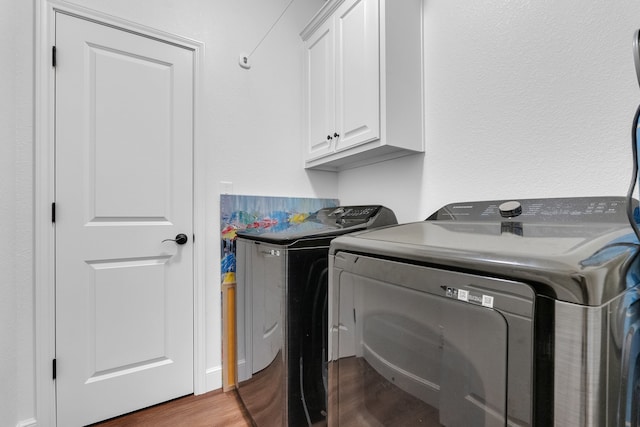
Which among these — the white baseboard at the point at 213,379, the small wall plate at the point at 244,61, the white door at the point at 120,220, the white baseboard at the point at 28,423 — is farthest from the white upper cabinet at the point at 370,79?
the white baseboard at the point at 28,423

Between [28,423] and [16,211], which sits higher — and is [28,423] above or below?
below

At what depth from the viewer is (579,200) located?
105cm

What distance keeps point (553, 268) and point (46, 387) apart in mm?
2220

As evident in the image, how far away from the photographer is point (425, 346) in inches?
28.8

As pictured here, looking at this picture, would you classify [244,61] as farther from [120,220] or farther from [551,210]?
[551,210]

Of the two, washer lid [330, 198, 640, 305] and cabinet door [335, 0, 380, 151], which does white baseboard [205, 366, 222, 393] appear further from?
cabinet door [335, 0, 380, 151]

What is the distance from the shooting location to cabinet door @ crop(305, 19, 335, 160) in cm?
197

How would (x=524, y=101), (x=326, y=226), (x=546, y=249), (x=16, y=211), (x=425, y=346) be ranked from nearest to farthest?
(x=546, y=249) < (x=425, y=346) < (x=524, y=101) < (x=16, y=211) < (x=326, y=226)

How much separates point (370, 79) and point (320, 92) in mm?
545

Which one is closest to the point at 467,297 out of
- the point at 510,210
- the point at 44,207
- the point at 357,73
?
the point at 510,210

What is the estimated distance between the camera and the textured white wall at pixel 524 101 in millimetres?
1027

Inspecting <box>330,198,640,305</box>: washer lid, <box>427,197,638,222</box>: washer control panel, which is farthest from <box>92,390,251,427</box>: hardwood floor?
<box>427,197,638,222</box>: washer control panel

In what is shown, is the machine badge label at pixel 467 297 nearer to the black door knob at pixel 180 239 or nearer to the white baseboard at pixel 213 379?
the black door knob at pixel 180 239

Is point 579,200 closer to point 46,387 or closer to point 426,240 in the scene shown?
point 426,240
